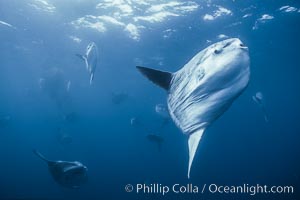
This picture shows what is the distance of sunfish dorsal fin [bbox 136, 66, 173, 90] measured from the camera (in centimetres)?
276

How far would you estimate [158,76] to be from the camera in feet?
9.25

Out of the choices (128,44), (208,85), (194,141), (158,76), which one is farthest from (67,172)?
(128,44)

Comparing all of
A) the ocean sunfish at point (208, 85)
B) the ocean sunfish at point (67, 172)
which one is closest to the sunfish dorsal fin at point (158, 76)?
the ocean sunfish at point (208, 85)

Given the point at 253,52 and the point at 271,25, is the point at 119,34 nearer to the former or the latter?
the point at 271,25

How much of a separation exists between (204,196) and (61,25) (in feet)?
66.1

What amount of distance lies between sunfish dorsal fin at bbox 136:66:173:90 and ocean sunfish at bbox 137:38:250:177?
0.13 meters

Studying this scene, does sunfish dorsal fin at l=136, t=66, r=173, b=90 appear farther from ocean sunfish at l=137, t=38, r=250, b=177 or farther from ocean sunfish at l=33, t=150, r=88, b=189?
ocean sunfish at l=33, t=150, r=88, b=189

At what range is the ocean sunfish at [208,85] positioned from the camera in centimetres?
190

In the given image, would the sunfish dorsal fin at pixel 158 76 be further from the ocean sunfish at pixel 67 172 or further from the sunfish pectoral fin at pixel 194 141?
the ocean sunfish at pixel 67 172

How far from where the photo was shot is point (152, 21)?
19094 mm

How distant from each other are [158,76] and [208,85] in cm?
88

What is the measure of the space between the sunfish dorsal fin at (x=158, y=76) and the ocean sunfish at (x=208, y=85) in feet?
0.42

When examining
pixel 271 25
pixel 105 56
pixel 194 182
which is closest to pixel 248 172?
pixel 194 182

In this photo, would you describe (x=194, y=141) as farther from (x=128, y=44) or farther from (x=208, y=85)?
(x=128, y=44)
